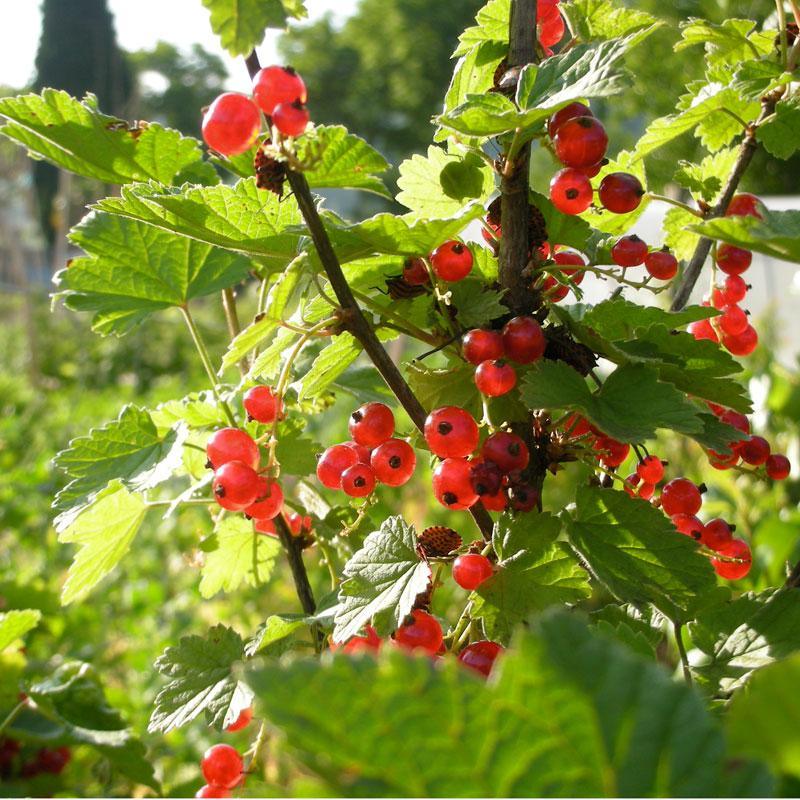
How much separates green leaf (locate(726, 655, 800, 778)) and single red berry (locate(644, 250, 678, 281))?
1.89 feet

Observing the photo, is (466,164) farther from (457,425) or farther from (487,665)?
(487,665)

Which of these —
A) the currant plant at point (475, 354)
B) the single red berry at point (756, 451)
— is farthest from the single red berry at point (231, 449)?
the single red berry at point (756, 451)

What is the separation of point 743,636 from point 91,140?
87 cm

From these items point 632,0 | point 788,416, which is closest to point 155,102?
point 632,0

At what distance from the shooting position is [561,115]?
0.77 metres

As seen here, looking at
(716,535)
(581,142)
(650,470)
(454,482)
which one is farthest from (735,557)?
(581,142)

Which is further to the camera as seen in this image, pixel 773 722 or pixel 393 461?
pixel 393 461

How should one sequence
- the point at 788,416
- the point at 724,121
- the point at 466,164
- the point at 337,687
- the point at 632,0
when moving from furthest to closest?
1. the point at 632,0
2. the point at 788,416
3. the point at 724,121
4. the point at 466,164
5. the point at 337,687

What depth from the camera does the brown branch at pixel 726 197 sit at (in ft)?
3.11

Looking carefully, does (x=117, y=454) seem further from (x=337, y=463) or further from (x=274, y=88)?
(x=274, y=88)

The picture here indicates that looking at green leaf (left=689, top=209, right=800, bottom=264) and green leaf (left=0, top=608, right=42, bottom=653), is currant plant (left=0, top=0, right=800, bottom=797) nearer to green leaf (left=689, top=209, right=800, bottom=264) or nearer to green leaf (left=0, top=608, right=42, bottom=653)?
green leaf (left=689, top=209, right=800, bottom=264)

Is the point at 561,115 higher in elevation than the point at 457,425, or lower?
higher

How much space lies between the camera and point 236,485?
2.60 ft

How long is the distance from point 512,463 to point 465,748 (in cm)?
38
